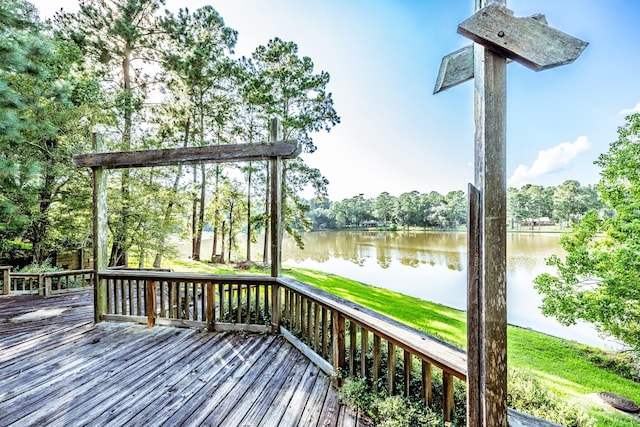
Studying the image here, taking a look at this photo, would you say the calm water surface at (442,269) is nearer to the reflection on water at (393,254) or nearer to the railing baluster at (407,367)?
the reflection on water at (393,254)

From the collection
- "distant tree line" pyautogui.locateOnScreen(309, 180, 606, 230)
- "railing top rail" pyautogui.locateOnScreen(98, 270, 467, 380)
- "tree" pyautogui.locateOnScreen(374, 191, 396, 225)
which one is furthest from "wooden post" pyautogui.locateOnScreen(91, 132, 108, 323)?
"tree" pyautogui.locateOnScreen(374, 191, 396, 225)

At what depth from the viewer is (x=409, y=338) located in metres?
1.67

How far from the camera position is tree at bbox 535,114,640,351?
5.02 meters

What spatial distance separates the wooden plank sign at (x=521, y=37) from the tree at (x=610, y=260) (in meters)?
6.00

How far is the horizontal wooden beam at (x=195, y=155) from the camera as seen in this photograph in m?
3.42

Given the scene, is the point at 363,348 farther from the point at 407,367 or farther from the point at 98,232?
the point at 98,232

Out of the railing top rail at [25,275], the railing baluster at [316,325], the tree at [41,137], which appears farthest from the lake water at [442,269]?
the tree at [41,137]

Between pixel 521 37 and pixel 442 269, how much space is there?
1770 centimetres

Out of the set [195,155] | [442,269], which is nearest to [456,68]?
[195,155]

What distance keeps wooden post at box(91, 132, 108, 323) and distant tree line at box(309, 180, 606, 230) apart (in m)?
9.74

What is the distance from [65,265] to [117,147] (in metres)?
4.72

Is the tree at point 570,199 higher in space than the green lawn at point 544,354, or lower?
higher

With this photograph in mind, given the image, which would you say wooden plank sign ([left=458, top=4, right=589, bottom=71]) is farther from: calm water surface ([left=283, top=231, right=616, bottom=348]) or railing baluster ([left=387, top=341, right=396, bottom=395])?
calm water surface ([left=283, top=231, right=616, bottom=348])

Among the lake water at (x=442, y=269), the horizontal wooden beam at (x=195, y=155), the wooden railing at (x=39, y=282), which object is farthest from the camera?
the lake water at (x=442, y=269)
